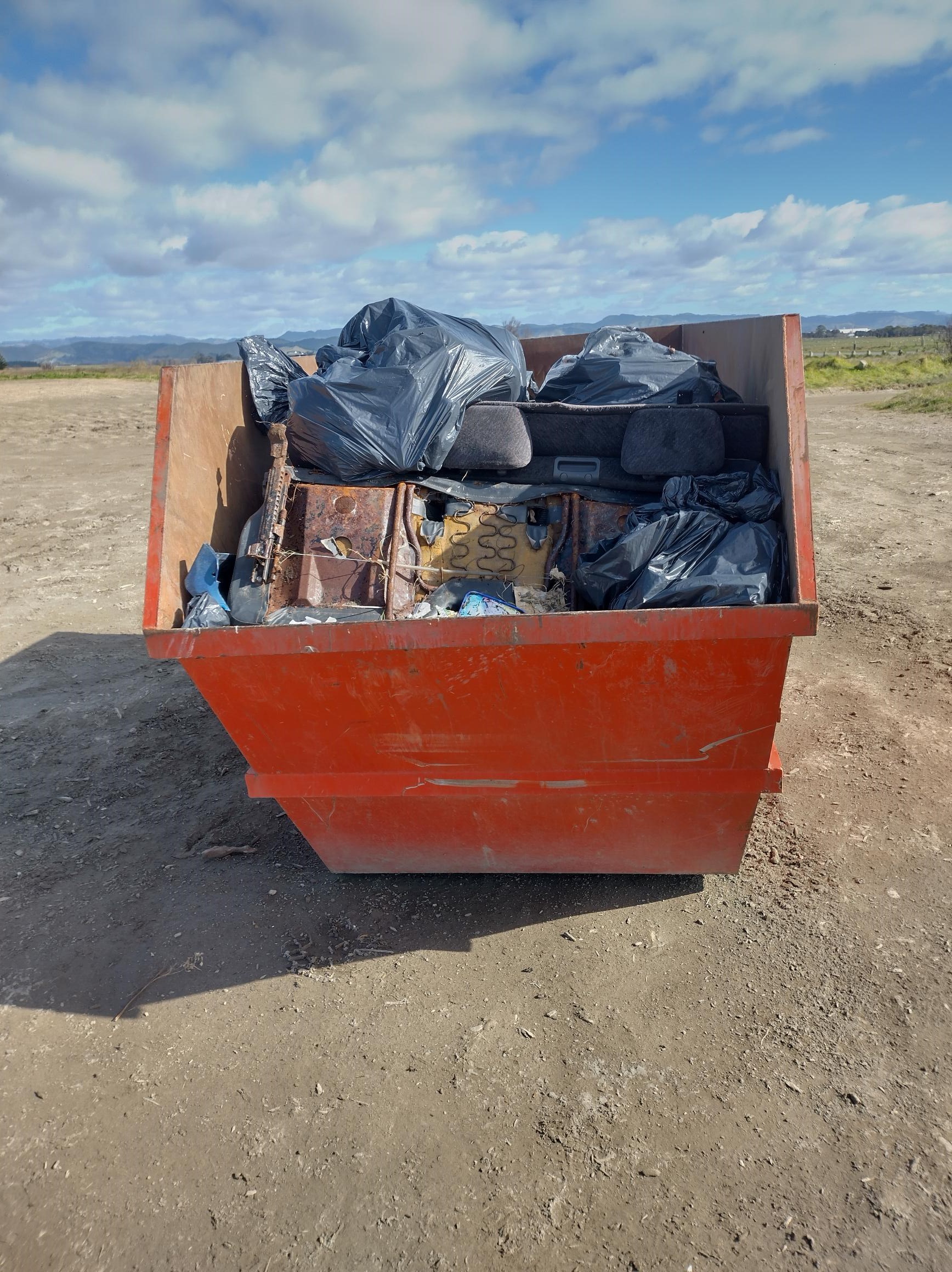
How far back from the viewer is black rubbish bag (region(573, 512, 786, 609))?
258cm

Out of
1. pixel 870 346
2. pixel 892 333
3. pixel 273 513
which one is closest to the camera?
pixel 273 513

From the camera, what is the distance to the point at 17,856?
3629 mm

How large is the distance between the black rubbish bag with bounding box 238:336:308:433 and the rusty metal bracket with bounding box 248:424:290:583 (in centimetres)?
29

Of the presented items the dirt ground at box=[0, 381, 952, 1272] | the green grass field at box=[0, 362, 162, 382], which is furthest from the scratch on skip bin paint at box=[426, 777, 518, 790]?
the green grass field at box=[0, 362, 162, 382]

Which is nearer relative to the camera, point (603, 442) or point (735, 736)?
point (735, 736)

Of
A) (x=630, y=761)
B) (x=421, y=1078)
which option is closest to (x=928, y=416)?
(x=630, y=761)

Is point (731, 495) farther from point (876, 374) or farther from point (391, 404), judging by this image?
point (876, 374)

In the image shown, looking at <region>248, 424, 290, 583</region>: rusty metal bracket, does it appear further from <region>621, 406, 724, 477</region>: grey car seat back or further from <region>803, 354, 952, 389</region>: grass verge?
<region>803, 354, 952, 389</region>: grass verge

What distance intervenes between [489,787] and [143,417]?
50.1 feet

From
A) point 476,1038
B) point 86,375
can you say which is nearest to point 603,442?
point 476,1038

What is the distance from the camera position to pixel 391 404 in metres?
3.36

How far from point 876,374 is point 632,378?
2439cm

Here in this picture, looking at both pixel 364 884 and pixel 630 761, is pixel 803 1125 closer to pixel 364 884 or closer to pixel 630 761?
pixel 630 761

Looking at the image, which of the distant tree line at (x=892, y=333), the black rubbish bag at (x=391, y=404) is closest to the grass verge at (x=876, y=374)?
the black rubbish bag at (x=391, y=404)
